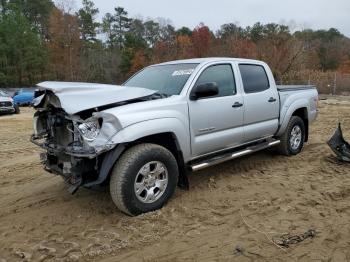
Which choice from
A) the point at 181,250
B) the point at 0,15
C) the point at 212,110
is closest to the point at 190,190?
the point at 212,110

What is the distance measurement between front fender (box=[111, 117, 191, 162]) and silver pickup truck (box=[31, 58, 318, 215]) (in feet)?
0.04

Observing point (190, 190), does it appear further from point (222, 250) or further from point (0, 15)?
point (0, 15)

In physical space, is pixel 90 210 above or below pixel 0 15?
below

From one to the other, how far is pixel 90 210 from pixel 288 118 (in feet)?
13.3

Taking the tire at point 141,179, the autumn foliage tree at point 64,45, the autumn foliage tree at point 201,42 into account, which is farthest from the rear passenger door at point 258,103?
the autumn foliage tree at point 64,45

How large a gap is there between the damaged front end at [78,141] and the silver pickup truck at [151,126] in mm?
11

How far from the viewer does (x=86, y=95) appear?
478 centimetres

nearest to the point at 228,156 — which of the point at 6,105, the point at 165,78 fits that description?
the point at 165,78

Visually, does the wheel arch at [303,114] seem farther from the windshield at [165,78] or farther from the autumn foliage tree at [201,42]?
the autumn foliage tree at [201,42]

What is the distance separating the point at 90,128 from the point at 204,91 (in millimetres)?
1637

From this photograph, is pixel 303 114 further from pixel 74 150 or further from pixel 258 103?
pixel 74 150

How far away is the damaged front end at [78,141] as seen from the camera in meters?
4.52

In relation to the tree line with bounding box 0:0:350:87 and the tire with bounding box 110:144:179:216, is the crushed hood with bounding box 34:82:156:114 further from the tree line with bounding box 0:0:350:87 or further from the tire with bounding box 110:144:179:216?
the tree line with bounding box 0:0:350:87

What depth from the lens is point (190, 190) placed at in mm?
5824
